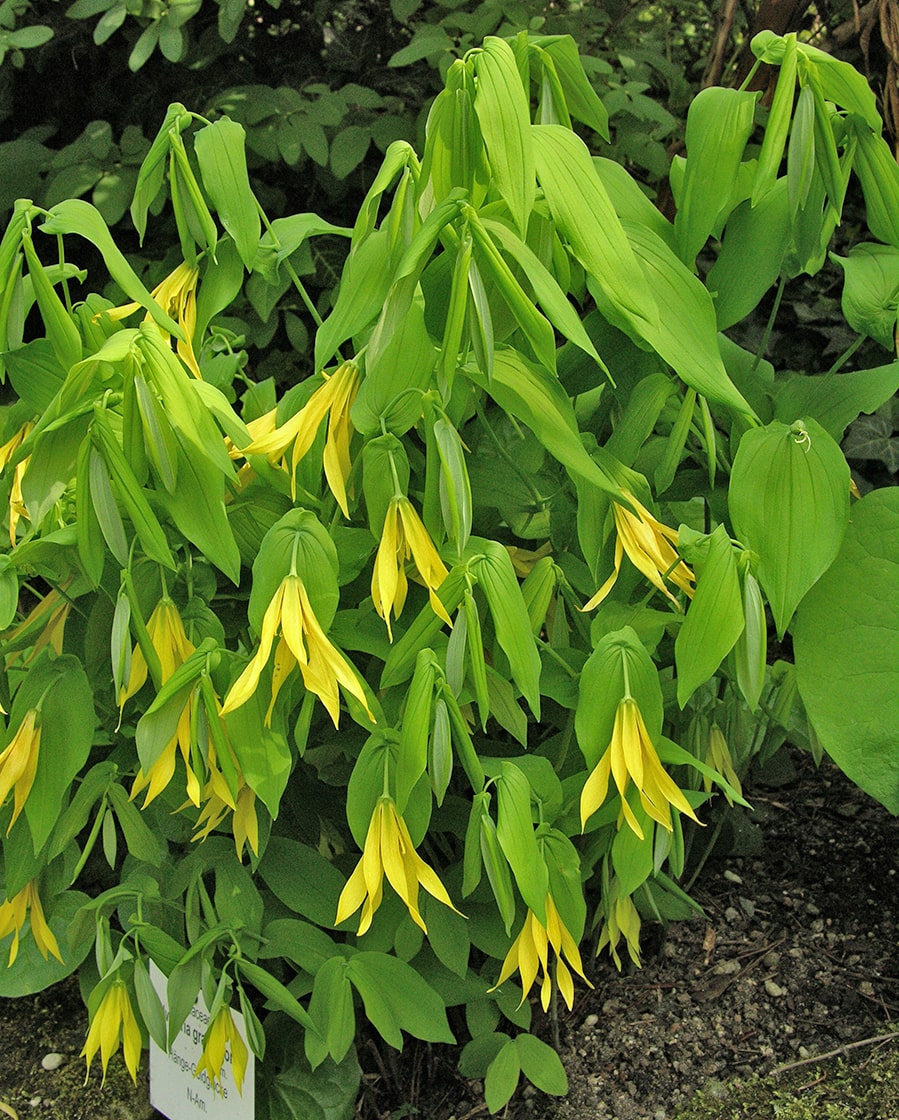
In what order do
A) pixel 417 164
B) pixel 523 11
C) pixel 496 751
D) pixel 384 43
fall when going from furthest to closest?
pixel 384 43 → pixel 523 11 → pixel 496 751 → pixel 417 164

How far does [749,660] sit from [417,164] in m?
0.30

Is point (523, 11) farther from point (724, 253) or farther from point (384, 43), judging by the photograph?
point (724, 253)

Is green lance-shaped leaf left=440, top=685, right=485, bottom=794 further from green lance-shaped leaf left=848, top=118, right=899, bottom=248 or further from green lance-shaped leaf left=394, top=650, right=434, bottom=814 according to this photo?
green lance-shaped leaf left=848, top=118, right=899, bottom=248

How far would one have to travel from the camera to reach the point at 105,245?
601 mm

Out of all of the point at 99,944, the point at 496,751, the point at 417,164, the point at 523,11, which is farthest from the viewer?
the point at 523,11

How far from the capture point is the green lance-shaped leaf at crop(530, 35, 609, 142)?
60 cm

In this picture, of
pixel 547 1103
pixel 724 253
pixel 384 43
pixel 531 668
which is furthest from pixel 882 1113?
pixel 384 43

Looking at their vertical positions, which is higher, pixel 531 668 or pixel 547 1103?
pixel 531 668

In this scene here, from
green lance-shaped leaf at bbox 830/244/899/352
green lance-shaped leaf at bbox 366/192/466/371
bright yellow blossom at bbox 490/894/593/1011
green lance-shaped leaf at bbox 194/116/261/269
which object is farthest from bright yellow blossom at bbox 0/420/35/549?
green lance-shaped leaf at bbox 830/244/899/352

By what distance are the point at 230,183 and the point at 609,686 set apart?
343 mm

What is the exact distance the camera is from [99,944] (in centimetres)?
67

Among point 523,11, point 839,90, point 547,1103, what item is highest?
point 839,90

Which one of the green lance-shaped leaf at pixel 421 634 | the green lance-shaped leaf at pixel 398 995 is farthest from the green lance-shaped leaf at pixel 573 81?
the green lance-shaped leaf at pixel 398 995

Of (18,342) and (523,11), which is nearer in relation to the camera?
(18,342)
